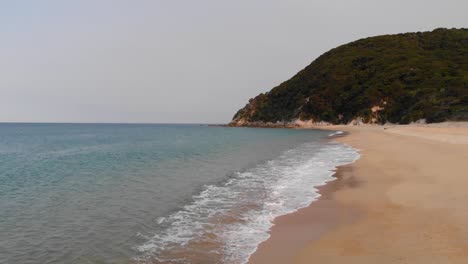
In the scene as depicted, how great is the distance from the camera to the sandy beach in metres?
6.68

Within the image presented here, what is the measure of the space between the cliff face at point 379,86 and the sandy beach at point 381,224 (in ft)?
198

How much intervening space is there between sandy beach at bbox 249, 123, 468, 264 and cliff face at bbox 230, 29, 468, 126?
6046cm

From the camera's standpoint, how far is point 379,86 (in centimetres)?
10288

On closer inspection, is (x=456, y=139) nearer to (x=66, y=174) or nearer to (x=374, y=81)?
(x=66, y=174)

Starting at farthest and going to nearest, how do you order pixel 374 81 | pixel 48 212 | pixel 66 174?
pixel 374 81 → pixel 66 174 → pixel 48 212

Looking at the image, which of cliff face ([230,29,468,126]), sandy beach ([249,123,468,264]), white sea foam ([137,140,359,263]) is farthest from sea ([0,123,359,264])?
cliff face ([230,29,468,126])

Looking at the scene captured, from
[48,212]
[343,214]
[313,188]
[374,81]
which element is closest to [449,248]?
[343,214]

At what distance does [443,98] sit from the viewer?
74062 mm

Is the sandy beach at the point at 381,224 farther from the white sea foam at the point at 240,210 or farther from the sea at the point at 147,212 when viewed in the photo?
the sea at the point at 147,212

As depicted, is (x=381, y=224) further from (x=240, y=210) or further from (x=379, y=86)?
(x=379, y=86)

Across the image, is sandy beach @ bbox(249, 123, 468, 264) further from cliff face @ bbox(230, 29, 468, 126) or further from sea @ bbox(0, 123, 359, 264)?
cliff face @ bbox(230, 29, 468, 126)

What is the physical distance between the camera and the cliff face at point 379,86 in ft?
266

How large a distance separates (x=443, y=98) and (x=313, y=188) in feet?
243

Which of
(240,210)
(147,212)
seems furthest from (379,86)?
(147,212)
